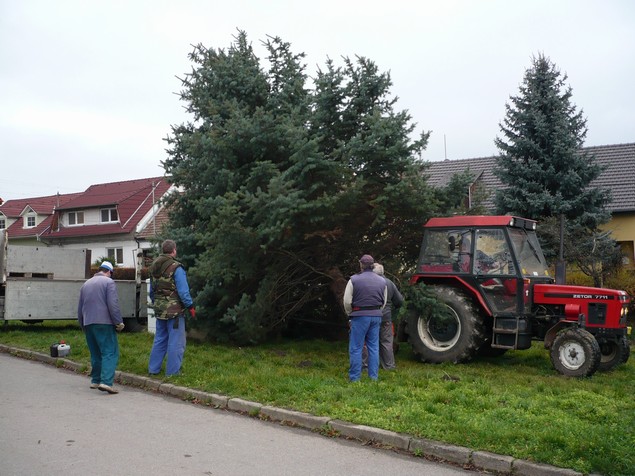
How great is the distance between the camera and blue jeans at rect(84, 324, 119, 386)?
9.42 meters

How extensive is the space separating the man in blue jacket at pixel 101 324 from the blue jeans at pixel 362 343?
10.4ft

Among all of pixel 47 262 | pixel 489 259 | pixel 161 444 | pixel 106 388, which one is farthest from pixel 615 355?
pixel 47 262

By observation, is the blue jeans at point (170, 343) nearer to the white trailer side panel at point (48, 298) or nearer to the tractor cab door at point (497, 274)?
the tractor cab door at point (497, 274)

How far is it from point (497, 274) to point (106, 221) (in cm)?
4467

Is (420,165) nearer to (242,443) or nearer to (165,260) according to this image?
(165,260)

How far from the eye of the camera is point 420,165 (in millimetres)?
12000

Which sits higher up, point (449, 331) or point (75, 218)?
point (75, 218)

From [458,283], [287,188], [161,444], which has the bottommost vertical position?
[161,444]

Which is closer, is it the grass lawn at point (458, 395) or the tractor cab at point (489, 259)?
the grass lawn at point (458, 395)

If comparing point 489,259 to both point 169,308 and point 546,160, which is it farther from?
point 546,160

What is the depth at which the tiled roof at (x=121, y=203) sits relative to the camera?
1964 inches

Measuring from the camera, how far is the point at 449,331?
1164 cm

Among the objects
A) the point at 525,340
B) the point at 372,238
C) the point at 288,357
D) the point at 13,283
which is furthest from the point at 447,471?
the point at 13,283

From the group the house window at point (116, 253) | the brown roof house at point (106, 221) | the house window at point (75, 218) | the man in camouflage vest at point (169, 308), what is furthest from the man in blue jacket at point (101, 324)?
the house window at point (75, 218)
